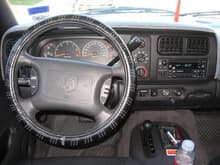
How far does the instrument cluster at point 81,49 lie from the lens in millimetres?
1822

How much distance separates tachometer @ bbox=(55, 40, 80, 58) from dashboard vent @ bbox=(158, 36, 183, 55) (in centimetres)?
49

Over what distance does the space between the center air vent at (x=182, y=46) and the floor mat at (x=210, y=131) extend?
0.82 metres

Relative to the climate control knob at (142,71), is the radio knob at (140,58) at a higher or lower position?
higher

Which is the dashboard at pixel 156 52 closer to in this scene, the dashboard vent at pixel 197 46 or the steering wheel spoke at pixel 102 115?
the dashboard vent at pixel 197 46

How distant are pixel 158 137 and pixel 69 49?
0.77m

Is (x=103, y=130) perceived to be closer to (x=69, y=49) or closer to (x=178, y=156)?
(x=178, y=156)

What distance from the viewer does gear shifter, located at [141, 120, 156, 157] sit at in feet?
6.12

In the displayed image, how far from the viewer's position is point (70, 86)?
1.42m

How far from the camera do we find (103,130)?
1336 mm

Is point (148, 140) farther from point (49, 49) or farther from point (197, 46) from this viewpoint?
point (49, 49)

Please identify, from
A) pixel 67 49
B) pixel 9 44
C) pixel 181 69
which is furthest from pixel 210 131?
pixel 9 44

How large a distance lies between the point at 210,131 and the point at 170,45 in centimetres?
96

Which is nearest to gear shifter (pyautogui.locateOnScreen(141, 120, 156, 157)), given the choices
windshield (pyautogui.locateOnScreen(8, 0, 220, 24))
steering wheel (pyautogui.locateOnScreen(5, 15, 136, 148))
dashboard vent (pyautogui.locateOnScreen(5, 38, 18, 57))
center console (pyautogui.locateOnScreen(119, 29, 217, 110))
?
center console (pyautogui.locateOnScreen(119, 29, 217, 110))

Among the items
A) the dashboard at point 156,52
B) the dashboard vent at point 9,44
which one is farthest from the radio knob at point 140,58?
the dashboard vent at point 9,44
